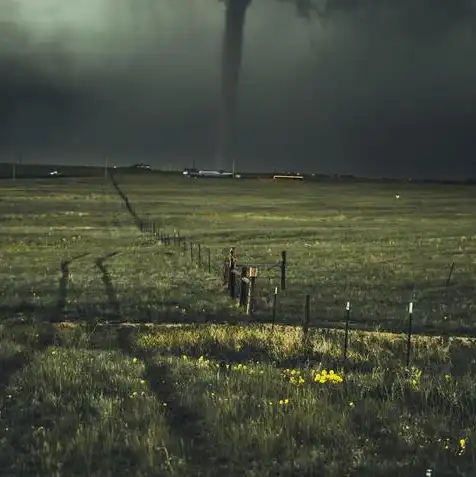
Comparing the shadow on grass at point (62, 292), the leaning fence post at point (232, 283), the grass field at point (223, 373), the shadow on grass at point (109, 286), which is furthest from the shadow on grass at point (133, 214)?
the leaning fence post at point (232, 283)

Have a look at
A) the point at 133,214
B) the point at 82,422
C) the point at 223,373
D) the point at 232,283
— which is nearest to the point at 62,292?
the point at 232,283

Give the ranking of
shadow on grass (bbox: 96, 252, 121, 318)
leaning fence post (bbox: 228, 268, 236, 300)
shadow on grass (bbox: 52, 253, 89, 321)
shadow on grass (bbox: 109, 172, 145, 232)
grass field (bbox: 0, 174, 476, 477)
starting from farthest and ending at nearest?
shadow on grass (bbox: 109, 172, 145, 232), leaning fence post (bbox: 228, 268, 236, 300), shadow on grass (bbox: 96, 252, 121, 318), shadow on grass (bbox: 52, 253, 89, 321), grass field (bbox: 0, 174, 476, 477)

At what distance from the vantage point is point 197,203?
3848 inches

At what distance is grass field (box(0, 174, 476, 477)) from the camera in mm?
7109

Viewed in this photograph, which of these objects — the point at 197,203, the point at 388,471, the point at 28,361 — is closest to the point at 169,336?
the point at 28,361

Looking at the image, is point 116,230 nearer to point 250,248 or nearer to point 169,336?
point 250,248

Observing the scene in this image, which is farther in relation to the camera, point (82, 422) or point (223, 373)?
point (223, 373)

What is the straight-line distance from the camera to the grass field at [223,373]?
7109 mm

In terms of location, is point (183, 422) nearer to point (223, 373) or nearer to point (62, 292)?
point (223, 373)

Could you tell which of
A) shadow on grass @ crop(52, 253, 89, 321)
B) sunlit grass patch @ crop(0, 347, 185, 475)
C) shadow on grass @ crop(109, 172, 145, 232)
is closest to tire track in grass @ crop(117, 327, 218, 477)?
sunlit grass patch @ crop(0, 347, 185, 475)

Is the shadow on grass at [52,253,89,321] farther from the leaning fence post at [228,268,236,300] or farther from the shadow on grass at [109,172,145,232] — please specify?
the shadow on grass at [109,172,145,232]

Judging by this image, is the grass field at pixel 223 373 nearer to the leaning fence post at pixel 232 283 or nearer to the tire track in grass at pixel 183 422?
the tire track in grass at pixel 183 422

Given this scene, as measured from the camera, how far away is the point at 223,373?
10828mm

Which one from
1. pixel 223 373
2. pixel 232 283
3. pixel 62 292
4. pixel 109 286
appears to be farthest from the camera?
pixel 109 286
